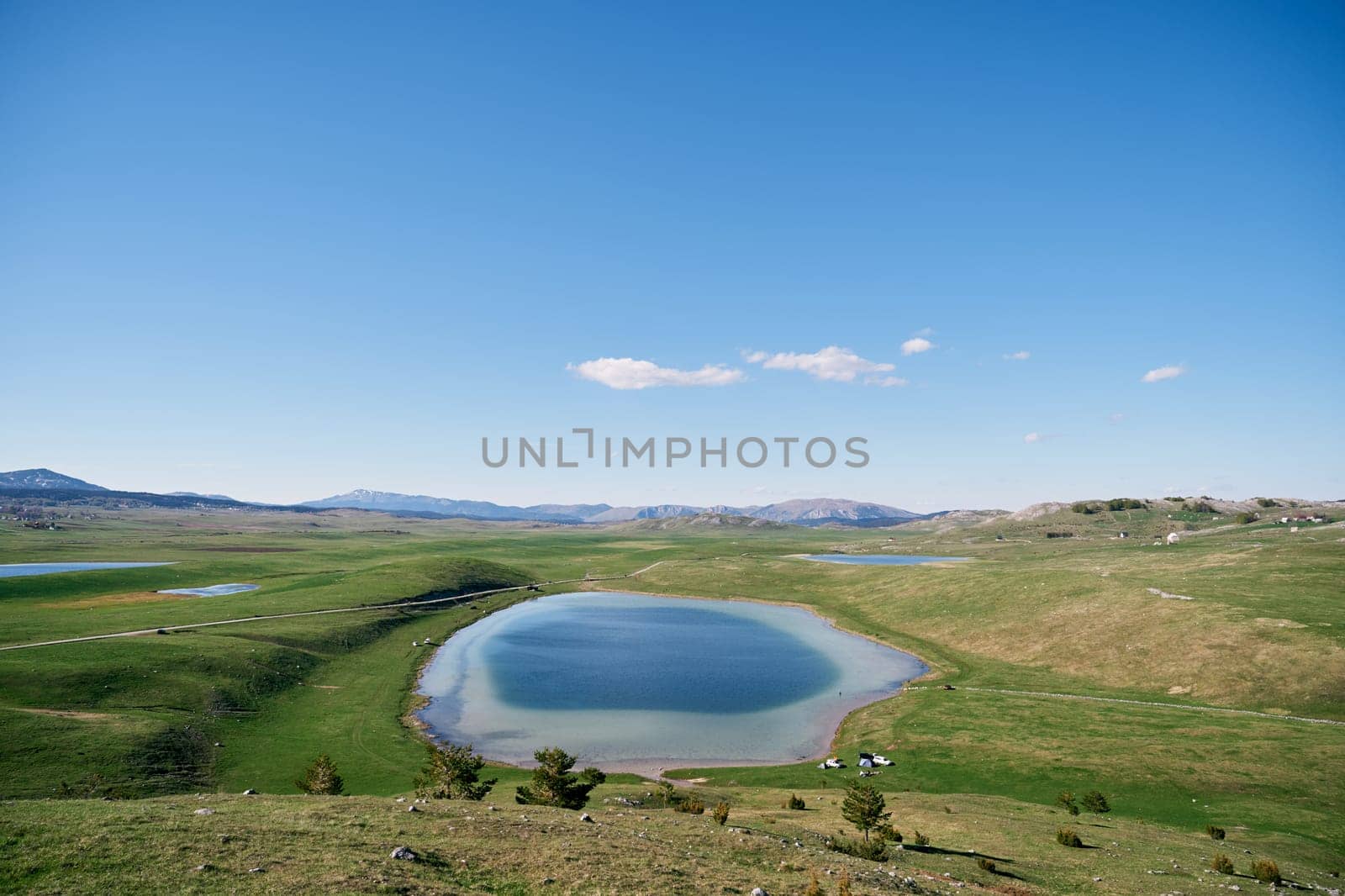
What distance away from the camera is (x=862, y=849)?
32.2 metres

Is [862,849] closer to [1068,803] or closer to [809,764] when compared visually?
[1068,803]

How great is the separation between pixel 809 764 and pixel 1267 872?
37992mm

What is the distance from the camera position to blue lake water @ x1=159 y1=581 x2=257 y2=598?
141m

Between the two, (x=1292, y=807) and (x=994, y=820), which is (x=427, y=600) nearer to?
(x=994, y=820)

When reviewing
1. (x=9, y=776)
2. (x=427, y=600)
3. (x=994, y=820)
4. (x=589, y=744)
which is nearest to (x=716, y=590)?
(x=427, y=600)

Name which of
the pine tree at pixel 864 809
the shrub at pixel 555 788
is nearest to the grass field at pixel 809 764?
the pine tree at pixel 864 809

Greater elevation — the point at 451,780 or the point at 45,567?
the point at 451,780

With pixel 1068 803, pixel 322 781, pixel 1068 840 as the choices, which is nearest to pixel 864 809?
pixel 1068 840

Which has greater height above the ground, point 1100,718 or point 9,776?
point 9,776

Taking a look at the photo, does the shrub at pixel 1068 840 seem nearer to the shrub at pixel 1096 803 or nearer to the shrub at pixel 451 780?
the shrub at pixel 1096 803

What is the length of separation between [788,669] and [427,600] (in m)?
93.2

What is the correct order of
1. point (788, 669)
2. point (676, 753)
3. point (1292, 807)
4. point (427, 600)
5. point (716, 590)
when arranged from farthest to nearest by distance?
point (716, 590)
point (427, 600)
point (788, 669)
point (676, 753)
point (1292, 807)

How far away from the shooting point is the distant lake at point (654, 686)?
69.6 metres

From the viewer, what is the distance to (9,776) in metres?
46.3
